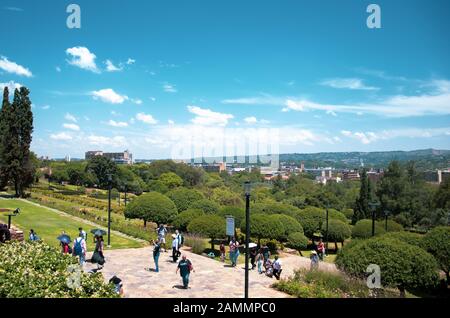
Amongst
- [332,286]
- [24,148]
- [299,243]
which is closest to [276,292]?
[332,286]

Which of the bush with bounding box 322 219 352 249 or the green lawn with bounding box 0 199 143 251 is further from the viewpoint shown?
the bush with bounding box 322 219 352 249

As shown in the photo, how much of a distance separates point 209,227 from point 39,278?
14.6 meters

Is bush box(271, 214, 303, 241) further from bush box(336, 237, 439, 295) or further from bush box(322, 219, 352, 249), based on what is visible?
bush box(336, 237, 439, 295)

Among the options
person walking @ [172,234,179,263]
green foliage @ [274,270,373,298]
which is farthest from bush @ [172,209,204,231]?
green foliage @ [274,270,373,298]

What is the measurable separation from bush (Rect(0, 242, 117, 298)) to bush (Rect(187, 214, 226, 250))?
11965mm

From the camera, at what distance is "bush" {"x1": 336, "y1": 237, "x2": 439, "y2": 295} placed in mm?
15078

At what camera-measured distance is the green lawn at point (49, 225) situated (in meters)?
19.6

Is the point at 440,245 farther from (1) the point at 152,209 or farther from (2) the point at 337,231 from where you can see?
(1) the point at 152,209

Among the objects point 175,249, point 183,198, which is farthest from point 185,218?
point 175,249

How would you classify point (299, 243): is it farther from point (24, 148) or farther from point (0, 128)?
point (0, 128)

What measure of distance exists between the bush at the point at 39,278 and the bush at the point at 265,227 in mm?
15432

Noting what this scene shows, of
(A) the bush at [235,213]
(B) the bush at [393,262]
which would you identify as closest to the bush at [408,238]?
(B) the bush at [393,262]
